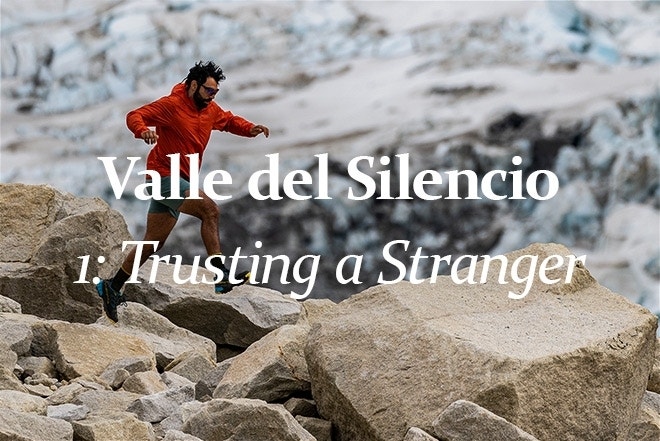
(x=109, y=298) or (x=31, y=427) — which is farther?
(x=109, y=298)

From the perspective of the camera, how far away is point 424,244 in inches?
2788

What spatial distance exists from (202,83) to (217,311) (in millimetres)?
1829

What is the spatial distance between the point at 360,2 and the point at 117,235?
286ft

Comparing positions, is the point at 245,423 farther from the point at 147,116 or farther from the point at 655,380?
the point at 655,380

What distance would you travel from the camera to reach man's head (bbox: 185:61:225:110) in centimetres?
826

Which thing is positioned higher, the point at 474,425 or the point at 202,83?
the point at 202,83

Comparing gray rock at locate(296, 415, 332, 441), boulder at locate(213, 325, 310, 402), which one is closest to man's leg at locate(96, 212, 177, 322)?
boulder at locate(213, 325, 310, 402)

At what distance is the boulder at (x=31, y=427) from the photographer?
204 inches

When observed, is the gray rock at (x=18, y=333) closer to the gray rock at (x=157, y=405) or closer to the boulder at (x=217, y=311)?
the gray rock at (x=157, y=405)

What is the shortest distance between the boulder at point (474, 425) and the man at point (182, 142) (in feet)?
9.80

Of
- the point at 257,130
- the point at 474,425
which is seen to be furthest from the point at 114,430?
the point at 257,130

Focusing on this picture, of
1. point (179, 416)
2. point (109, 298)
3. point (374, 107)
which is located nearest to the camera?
point (179, 416)

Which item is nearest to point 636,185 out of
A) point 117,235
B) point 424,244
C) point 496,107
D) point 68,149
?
point 424,244

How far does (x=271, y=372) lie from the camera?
6.83 m
